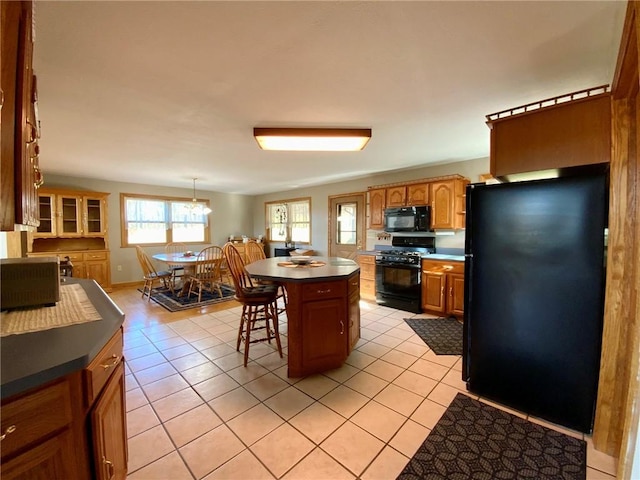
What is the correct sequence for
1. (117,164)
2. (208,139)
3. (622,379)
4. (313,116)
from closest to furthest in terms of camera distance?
(622,379), (313,116), (208,139), (117,164)

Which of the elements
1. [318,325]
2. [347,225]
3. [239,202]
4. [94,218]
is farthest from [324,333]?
[239,202]

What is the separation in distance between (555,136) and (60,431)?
2695 millimetres

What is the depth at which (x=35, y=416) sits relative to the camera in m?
0.74

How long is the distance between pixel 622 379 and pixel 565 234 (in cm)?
86

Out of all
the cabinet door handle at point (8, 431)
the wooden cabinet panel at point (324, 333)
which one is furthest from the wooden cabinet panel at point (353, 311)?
the cabinet door handle at point (8, 431)

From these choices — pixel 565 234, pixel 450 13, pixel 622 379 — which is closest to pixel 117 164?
Answer: pixel 450 13

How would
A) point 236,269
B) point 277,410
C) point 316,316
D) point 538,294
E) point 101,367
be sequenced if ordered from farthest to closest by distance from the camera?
point 236,269 → point 316,316 → point 277,410 → point 538,294 → point 101,367

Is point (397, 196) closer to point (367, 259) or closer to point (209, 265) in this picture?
point (367, 259)

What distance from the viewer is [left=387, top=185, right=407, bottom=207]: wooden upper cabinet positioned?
443 centimetres

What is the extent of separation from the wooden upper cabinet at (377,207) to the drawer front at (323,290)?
104 inches

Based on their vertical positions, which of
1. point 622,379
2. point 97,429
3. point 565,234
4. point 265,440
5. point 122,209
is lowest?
point 265,440

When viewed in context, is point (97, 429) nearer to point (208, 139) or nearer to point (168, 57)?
point (168, 57)

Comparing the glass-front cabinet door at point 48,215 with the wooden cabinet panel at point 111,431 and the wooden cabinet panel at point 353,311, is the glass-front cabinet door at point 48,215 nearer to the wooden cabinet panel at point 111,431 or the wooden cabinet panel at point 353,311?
the wooden cabinet panel at point 111,431

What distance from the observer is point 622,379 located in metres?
1.53
